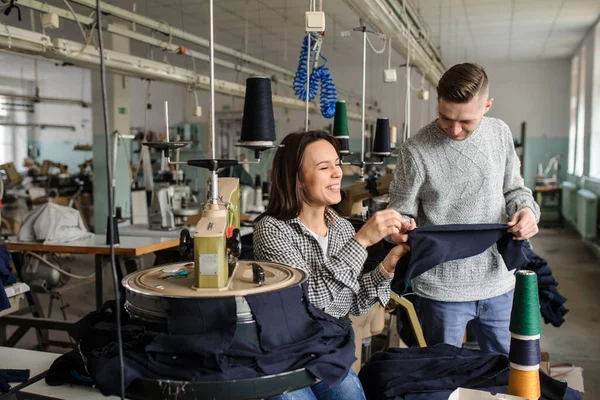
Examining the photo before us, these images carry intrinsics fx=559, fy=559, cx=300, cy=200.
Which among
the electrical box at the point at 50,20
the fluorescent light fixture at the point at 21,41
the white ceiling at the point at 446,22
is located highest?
the white ceiling at the point at 446,22

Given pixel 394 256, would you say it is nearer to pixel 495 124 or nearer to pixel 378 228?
pixel 378 228

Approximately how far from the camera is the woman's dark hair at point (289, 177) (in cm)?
183

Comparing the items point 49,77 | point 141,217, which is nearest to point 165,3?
point 141,217

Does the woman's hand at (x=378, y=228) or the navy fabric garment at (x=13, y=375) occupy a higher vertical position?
the woman's hand at (x=378, y=228)

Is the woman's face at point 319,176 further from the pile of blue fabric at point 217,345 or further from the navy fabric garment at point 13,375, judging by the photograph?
the navy fabric garment at point 13,375

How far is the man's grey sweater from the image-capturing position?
182cm

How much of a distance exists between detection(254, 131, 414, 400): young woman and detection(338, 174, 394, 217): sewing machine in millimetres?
1190

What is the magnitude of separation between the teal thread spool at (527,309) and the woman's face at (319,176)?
68 centimetres

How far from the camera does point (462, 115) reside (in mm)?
1701

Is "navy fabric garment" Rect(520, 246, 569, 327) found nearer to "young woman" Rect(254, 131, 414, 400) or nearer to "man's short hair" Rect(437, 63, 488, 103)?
"young woman" Rect(254, 131, 414, 400)

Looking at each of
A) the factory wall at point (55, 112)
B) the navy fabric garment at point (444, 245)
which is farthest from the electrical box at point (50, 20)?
the factory wall at point (55, 112)

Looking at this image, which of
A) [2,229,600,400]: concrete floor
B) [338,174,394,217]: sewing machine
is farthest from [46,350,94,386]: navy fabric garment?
[2,229,600,400]: concrete floor

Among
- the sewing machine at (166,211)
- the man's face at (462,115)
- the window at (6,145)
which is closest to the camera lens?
the man's face at (462,115)

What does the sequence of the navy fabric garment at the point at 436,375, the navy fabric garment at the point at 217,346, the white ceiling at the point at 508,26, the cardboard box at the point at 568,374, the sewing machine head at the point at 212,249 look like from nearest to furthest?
the navy fabric garment at the point at 217,346 → the sewing machine head at the point at 212,249 → the navy fabric garment at the point at 436,375 → the cardboard box at the point at 568,374 → the white ceiling at the point at 508,26
